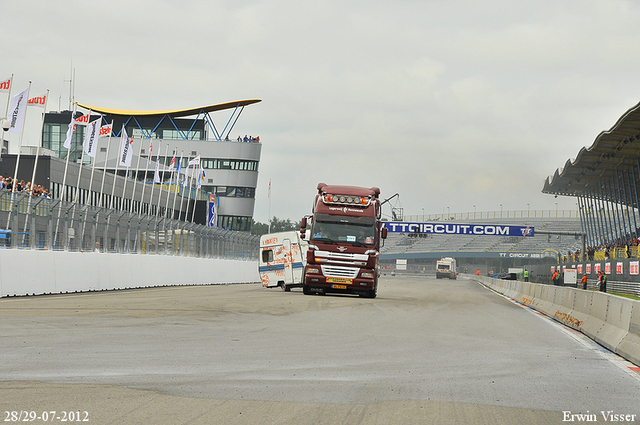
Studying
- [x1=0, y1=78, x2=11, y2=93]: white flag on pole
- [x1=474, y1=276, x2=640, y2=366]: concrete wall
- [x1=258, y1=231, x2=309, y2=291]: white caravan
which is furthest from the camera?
[x1=258, y1=231, x2=309, y2=291]: white caravan

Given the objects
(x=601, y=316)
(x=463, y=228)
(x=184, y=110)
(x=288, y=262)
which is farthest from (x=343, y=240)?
(x=184, y=110)

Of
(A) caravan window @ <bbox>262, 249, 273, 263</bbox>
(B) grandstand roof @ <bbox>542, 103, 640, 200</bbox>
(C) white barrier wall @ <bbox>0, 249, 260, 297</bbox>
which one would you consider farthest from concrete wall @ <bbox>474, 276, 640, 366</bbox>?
(B) grandstand roof @ <bbox>542, 103, 640, 200</bbox>

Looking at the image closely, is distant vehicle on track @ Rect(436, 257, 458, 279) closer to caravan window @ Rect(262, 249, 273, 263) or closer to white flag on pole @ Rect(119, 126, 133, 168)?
white flag on pole @ Rect(119, 126, 133, 168)

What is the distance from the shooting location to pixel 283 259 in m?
33.7

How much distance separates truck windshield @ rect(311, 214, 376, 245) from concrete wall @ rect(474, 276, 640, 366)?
21.1ft

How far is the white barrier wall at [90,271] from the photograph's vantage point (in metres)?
21.3

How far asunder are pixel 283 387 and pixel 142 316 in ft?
28.2

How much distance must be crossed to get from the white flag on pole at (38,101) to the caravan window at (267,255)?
37.9ft

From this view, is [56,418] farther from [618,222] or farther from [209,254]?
[618,222]

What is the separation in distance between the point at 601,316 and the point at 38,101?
25817 mm

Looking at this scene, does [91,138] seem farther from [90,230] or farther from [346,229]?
[346,229]

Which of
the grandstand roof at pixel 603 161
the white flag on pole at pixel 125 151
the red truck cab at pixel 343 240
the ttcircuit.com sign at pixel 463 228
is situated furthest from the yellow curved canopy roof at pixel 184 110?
the red truck cab at pixel 343 240

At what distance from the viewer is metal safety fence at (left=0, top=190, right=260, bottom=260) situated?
21859 millimetres

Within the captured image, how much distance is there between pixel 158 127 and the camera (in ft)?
312
